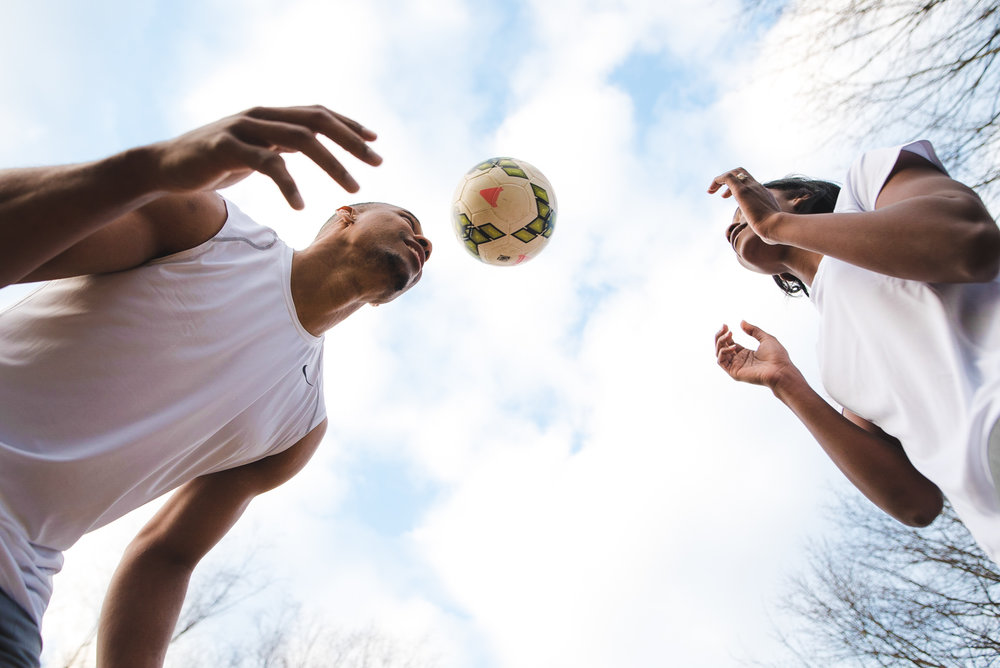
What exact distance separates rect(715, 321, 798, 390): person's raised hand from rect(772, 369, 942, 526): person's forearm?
321 mm

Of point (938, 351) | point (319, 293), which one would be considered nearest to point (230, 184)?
point (319, 293)

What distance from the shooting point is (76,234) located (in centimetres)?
149

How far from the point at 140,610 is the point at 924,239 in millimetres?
3135

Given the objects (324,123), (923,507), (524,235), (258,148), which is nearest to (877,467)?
(923,507)

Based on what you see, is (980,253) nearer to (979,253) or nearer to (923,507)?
(979,253)

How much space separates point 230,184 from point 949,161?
A: 5.25 m

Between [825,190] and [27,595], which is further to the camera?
[825,190]

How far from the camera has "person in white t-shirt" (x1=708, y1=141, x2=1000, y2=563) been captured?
5.41ft

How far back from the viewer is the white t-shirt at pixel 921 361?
5.26 feet

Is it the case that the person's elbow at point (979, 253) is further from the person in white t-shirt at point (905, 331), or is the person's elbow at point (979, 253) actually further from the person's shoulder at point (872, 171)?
the person's shoulder at point (872, 171)

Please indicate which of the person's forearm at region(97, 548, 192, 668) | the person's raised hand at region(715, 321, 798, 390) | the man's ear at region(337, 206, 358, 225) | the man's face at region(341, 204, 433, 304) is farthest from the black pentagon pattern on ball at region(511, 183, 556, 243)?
the person's forearm at region(97, 548, 192, 668)

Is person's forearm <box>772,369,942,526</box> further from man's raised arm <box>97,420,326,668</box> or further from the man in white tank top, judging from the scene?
man's raised arm <box>97,420,326,668</box>

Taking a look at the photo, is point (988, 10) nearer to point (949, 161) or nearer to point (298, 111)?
point (949, 161)

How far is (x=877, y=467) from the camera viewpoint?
2.28 metres
